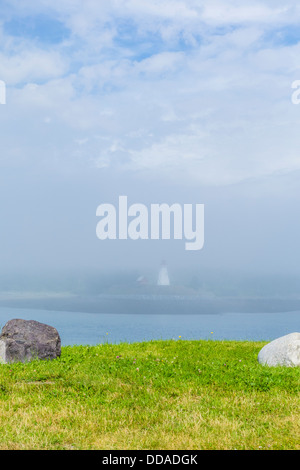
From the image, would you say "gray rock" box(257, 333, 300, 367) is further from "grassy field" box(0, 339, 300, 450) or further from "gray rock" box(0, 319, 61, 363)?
"gray rock" box(0, 319, 61, 363)

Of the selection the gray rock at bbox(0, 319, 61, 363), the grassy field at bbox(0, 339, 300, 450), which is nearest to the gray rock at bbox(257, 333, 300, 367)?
the grassy field at bbox(0, 339, 300, 450)

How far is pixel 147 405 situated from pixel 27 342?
5569 mm

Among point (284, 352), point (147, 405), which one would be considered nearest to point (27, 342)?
point (147, 405)

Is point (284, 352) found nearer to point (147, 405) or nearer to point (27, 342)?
point (147, 405)

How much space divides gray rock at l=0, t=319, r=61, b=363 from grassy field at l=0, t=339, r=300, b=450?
0.51 metres

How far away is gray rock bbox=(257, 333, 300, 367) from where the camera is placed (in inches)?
537

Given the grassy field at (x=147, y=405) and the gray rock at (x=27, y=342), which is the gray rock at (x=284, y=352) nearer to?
the grassy field at (x=147, y=405)

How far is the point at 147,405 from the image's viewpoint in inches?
382

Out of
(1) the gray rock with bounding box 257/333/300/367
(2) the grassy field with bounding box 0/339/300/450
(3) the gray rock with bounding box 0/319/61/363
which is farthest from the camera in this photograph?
(3) the gray rock with bounding box 0/319/61/363

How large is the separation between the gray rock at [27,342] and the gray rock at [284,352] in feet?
21.1

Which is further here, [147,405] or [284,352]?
[284,352]

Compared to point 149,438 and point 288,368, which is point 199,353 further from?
point 149,438
